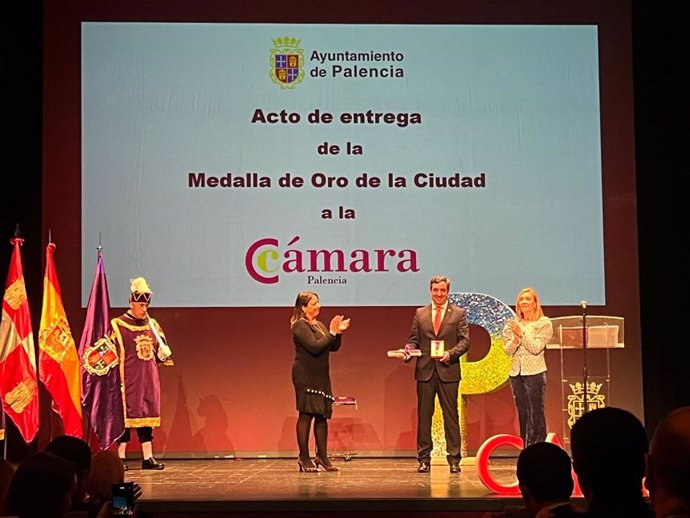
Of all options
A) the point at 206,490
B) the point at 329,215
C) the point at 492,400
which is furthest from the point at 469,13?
the point at 206,490

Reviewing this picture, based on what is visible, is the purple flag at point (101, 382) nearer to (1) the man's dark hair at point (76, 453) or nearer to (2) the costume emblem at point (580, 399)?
(2) the costume emblem at point (580, 399)

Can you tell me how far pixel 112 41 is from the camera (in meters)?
8.12

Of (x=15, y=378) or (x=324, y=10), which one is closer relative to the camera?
(x=15, y=378)

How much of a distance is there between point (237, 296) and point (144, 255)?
83cm

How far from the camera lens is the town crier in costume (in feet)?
23.3

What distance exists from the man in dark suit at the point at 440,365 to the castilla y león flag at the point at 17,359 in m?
2.76

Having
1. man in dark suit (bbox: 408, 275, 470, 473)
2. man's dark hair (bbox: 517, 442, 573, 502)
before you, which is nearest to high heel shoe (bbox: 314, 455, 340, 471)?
man in dark suit (bbox: 408, 275, 470, 473)

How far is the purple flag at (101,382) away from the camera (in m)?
7.07

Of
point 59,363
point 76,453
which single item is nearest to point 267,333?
point 59,363

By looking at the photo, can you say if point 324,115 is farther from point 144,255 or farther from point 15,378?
point 15,378

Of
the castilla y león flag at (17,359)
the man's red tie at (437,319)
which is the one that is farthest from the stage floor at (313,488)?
the man's red tie at (437,319)

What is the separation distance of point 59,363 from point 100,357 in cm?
31

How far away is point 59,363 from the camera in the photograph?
715 cm

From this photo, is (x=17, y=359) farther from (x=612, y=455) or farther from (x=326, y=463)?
(x=612, y=455)
